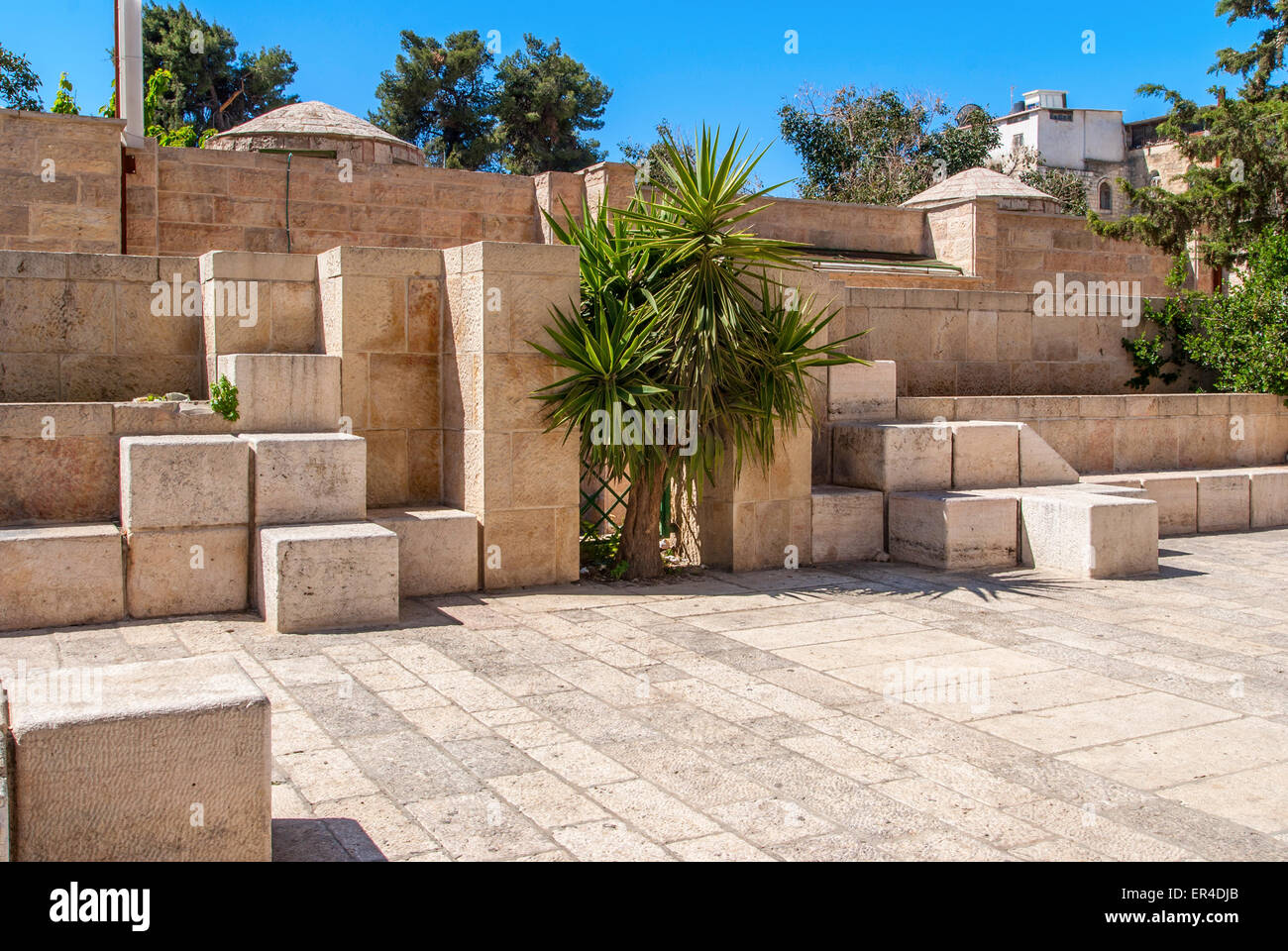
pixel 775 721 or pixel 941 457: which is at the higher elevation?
pixel 941 457

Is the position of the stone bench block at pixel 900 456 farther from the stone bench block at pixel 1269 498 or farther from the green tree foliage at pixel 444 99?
the green tree foliage at pixel 444 99

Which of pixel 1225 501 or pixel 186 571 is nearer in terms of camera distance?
pixel 186 571

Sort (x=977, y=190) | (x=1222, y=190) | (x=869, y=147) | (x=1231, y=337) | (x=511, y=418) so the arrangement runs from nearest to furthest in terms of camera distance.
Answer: (x=511, y=418) → (x=1231, y=337) → (x=1222, y=190) → (x=977, y=190) → (x=869, y=147)

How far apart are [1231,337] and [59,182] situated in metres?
11.6

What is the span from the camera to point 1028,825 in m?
3.71

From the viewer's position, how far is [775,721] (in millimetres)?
4824

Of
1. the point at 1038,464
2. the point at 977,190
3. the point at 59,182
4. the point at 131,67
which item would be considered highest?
the point at 131,67

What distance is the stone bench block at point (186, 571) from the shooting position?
6449 mm

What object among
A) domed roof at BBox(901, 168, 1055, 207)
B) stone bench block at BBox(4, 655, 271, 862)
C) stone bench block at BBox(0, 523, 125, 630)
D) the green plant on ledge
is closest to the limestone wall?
the green plant on ledge

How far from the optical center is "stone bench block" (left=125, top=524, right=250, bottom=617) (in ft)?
21.2

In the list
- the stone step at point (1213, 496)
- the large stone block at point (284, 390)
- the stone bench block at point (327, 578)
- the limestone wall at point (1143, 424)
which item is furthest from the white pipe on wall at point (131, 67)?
the stone step at point (1213, 496)

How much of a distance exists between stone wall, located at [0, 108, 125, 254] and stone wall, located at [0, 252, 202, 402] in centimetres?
333

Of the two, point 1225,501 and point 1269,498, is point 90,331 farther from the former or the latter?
point 1269,498

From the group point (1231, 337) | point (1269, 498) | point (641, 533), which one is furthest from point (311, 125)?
point (1269, 498)
